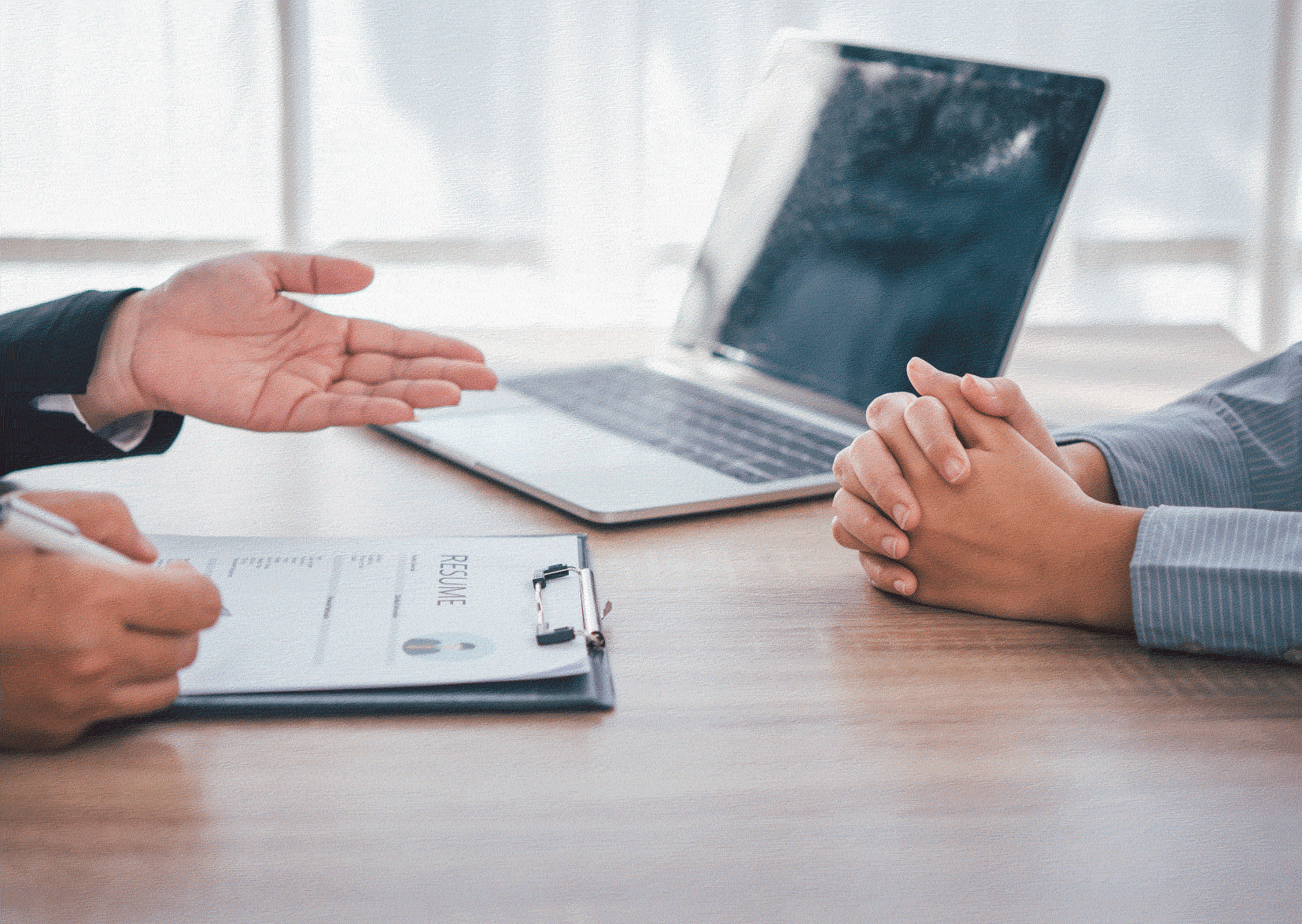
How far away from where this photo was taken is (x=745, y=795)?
49 cm

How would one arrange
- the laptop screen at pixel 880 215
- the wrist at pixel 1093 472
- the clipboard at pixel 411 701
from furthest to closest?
the laptop screen at pixel 880 215
the wrist at pixel 1093 472
the clipboard at pixel 411 701

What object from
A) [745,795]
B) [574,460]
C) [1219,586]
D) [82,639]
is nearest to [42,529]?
[82,639]

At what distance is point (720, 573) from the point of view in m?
0.74

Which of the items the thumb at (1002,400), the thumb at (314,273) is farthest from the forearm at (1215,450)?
the thumb at (314,273)

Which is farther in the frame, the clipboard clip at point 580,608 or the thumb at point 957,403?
the thumb at point 957,403

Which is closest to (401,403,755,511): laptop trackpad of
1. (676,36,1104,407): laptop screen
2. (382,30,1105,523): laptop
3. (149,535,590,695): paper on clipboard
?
(382,30,1105,523): laptop

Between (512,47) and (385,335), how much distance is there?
2.11m

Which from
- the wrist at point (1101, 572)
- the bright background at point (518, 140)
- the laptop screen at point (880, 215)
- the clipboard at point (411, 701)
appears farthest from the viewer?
the bright background at point (518, 140)

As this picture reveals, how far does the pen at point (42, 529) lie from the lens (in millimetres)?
504

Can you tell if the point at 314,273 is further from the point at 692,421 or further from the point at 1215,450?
the point at 1215,450

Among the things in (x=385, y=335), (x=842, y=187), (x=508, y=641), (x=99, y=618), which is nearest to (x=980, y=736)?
(x=508, y=641)

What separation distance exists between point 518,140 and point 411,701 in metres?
2.50

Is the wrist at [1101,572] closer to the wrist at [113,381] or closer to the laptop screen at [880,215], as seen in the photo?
the laptop screen at [880,215]

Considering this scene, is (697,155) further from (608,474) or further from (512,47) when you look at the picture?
(608,474)
